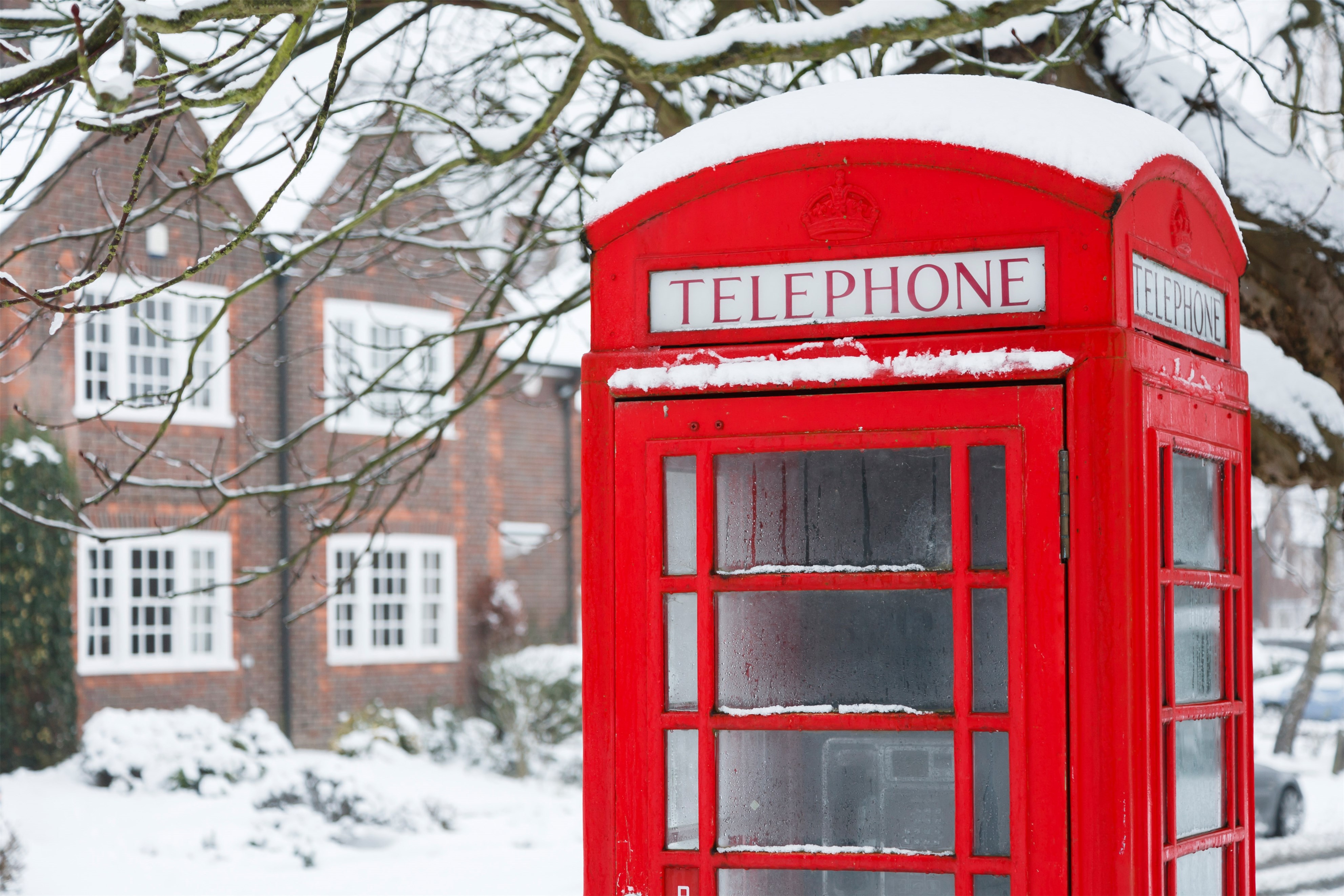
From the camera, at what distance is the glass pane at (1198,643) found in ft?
9.73

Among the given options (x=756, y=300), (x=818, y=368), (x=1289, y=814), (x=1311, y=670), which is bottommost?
(x=1289, y=814)

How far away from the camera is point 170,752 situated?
14.6 meters

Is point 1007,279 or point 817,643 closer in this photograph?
point 1007,279

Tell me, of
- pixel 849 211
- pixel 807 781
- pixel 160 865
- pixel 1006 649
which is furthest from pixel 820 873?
pixel 160 865

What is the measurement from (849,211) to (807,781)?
3.96 feet

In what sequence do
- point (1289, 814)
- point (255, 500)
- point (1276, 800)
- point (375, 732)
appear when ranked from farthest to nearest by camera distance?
point (255, 500)
point (375, 732)
point (1289, 814)
point (1276, 800)

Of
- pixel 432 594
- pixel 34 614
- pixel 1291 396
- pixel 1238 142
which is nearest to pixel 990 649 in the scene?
pixel 1291 396

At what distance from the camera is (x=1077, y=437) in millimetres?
2709

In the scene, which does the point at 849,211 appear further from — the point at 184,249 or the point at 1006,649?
the point at 184,249

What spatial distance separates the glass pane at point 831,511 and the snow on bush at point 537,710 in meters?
14.9

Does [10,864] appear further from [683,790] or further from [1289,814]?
[1289,814]

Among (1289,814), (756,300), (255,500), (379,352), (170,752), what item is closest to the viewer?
(756,300)

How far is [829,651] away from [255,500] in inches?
651

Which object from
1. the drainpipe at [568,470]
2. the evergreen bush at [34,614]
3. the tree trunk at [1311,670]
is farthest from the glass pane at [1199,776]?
the drainpipe at [568,470]
